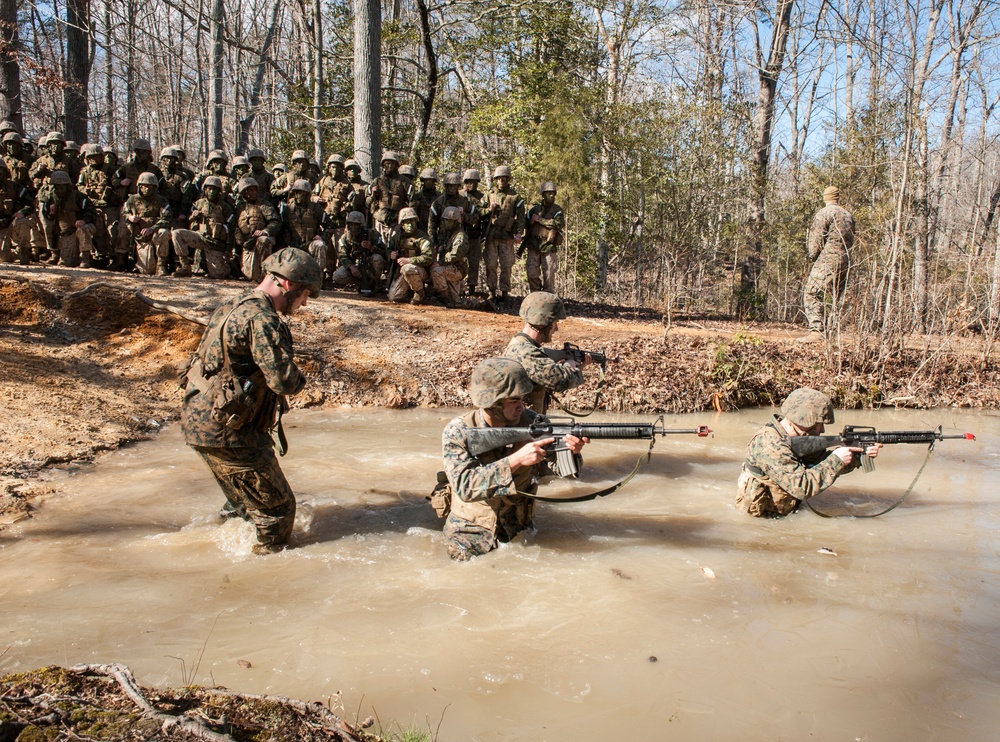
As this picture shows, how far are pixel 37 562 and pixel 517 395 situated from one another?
2.92 meters

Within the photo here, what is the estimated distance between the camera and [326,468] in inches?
255

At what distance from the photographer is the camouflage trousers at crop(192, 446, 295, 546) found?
14.4 feet

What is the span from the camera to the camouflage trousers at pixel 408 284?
35.1 feet

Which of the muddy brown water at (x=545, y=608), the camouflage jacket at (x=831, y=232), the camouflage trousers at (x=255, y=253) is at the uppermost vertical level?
the camouflage jacket at (x=831, y=232)

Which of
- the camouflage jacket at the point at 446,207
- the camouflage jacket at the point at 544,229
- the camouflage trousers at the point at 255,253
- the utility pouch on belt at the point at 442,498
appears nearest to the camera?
the utility pouch on belt at the point at 442,498

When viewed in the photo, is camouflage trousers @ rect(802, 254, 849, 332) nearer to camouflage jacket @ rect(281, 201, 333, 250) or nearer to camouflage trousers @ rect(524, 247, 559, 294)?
camouflage trousers @ rect(524, 247, 559, 294)

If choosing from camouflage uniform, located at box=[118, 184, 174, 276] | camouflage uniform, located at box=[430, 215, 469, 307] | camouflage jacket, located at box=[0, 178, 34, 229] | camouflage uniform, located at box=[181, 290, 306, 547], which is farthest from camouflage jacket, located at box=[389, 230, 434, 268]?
camouflage uniform, located at box=[181, 290, 306, 547]

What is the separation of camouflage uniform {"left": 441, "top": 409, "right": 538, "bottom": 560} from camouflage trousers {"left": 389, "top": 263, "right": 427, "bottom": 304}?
621 cm

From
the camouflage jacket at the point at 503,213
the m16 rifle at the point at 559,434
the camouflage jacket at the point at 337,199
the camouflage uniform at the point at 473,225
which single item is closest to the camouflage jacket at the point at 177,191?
the camouflage jacket at the point at 337,199

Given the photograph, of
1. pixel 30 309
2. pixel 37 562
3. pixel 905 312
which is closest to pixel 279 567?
pixel 37 562

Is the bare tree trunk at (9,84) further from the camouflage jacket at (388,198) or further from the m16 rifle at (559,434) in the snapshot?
the m16 rifle at (559,434)

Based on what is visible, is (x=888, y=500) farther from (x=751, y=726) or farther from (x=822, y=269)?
(x=822, y=269)

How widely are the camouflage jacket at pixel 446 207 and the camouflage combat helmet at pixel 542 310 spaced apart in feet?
18.8

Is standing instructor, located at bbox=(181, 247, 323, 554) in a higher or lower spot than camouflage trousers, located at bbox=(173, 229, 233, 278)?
lower
